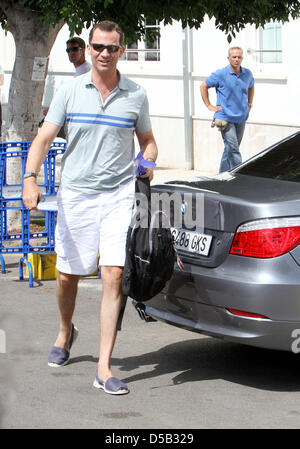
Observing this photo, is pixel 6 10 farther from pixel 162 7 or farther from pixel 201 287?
pixel 201 287

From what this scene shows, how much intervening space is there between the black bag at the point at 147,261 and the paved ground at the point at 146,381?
1.86ft

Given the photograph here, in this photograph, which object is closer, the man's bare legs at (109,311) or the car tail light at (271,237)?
the car tail light at (271,237)

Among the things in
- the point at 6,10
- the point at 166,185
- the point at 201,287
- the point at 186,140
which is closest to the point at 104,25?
the point at 166,185

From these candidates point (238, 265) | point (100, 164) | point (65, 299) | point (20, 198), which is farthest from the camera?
point (20, 198)

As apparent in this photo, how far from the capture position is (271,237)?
18.2 feet

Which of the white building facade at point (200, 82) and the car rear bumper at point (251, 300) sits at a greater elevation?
the white building facade at point (200, 82)

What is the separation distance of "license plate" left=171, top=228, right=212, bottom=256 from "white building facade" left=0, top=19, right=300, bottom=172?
10.0 m

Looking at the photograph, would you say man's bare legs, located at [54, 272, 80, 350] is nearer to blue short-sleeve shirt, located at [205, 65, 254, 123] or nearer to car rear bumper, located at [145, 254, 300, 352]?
car rear bumper, located at [145, 254, 300, 352]

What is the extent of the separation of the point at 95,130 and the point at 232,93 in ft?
23.3

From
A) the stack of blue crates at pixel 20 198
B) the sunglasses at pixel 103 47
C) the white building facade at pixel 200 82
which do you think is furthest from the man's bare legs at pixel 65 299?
the white building facade at pixel 200 82

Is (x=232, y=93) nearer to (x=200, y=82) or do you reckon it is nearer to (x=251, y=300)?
(x=200, y=82)

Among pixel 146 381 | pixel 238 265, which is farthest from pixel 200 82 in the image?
pixel 238 265

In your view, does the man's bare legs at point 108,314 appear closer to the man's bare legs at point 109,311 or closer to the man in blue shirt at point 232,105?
the man's bare legs at point 109,311

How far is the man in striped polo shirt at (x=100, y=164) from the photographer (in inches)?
227
